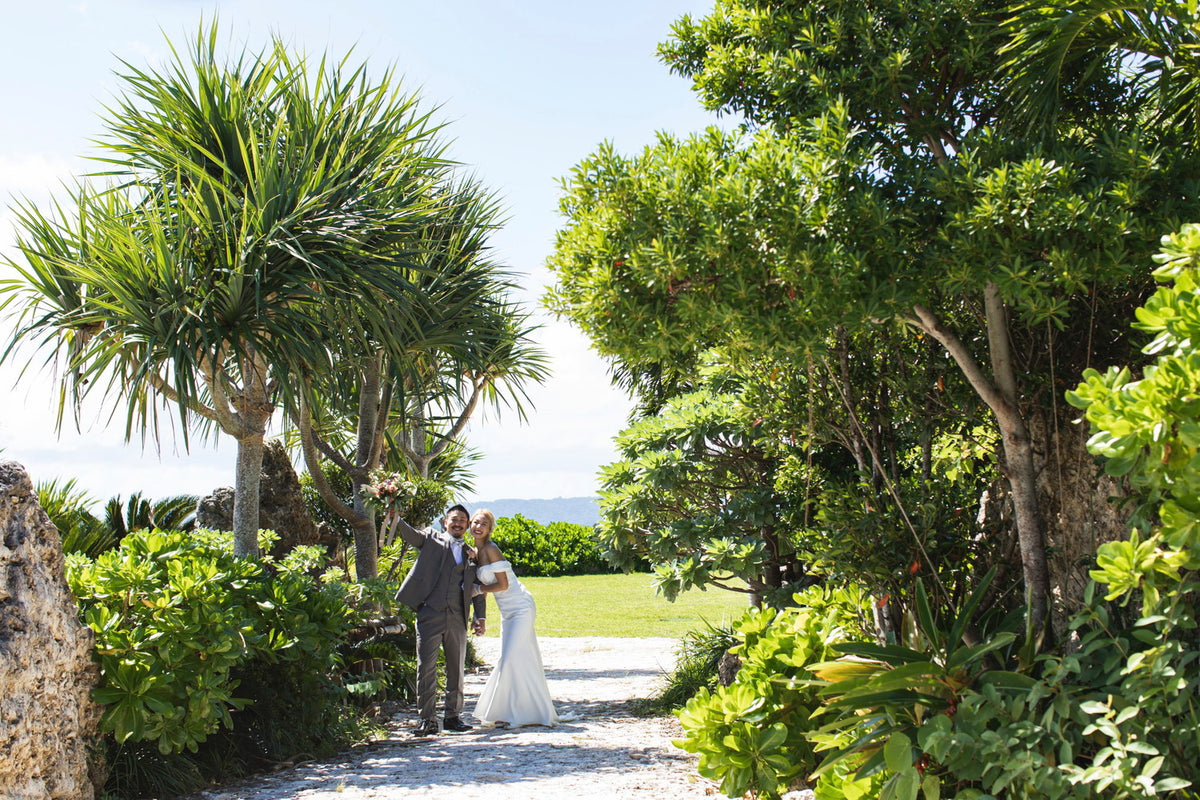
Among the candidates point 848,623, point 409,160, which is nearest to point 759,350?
point 848,623

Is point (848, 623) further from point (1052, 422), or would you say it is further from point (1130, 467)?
point (1130, 467)

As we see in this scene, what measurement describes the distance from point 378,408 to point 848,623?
6.45m

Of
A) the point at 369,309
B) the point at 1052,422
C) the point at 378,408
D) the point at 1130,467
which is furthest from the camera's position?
the point at 378,408

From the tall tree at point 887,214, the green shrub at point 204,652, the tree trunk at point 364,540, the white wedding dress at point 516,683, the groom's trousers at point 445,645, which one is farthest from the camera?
the tree trunk at point 364,540

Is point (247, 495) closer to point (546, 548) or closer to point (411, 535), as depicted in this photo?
point (411, 535)

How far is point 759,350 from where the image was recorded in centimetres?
373

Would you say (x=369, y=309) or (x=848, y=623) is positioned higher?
(x=369, y=309)

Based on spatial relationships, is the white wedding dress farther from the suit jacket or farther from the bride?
the suit jacket

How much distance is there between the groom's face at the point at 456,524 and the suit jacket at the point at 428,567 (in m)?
0.05

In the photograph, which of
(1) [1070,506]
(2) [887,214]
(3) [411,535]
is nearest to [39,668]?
(3) [411,535]

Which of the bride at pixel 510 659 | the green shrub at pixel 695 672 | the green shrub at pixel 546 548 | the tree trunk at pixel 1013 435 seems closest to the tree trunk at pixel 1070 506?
the tree trunk at pixel 1013 435

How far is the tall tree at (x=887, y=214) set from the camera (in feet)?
10.5

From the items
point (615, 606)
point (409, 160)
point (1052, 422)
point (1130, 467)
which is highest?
point (409, 160)

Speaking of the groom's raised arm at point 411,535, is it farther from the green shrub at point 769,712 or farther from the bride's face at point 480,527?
the green shrub at point 769,712
